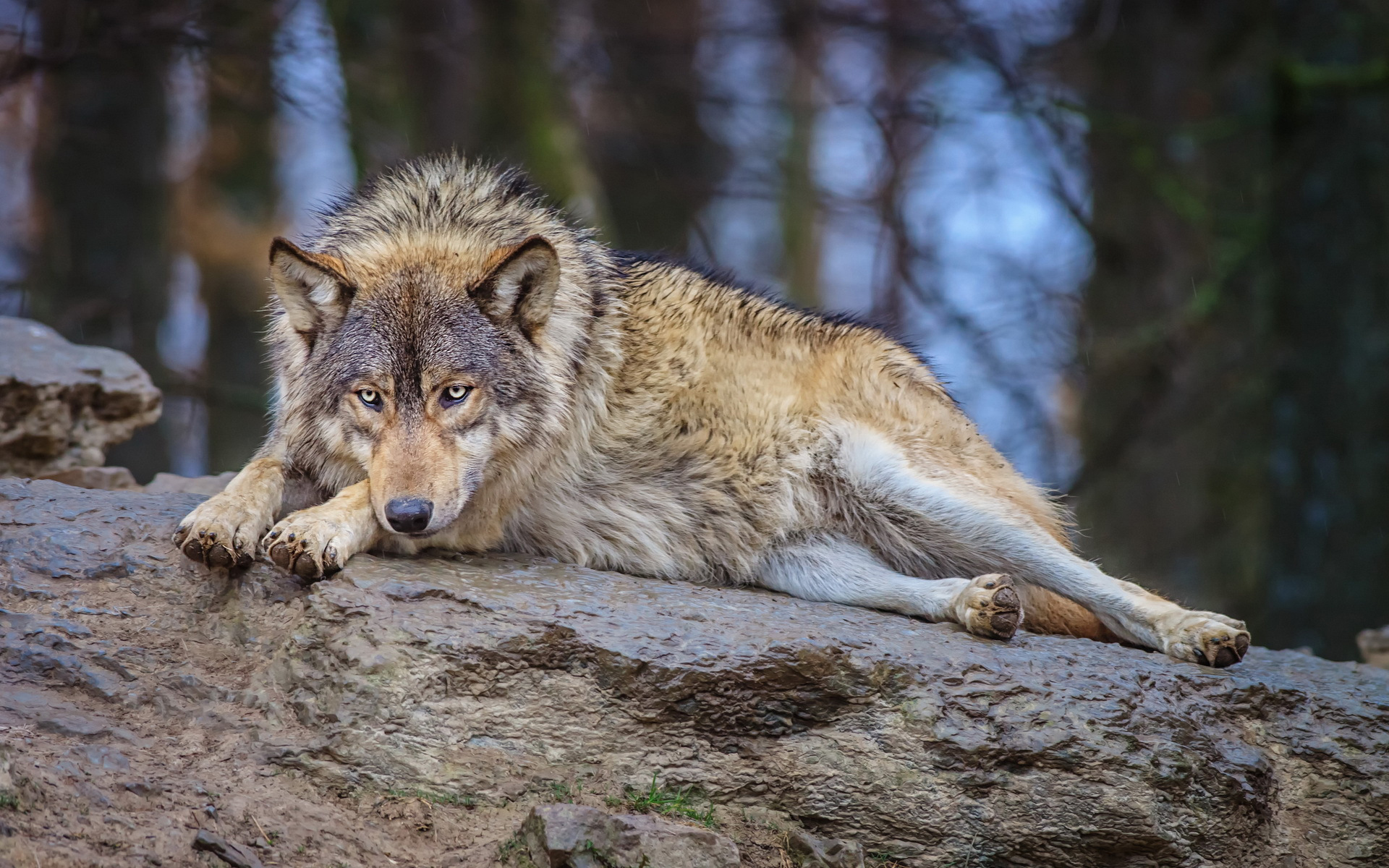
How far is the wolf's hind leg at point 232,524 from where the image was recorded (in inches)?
179

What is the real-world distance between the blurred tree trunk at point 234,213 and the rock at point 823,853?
22.1 ft

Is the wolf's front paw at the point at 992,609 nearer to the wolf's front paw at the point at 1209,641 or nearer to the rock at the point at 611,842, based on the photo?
the wolf's front paw at the point at 1209,641

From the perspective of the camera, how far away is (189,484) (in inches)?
266

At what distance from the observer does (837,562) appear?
561 cm

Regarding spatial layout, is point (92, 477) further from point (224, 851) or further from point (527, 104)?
point (527, 104)

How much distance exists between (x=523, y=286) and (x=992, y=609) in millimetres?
2316

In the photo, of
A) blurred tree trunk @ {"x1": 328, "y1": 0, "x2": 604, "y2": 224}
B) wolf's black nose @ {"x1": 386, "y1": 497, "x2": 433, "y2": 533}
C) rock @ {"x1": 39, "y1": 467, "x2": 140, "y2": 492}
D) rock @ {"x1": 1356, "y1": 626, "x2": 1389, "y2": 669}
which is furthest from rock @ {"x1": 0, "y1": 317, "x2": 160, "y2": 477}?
rock @ {"x1": 1356, "y1": 626, "x2": 1389, "y2": 669}

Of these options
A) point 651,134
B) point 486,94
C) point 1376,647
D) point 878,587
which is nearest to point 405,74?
point 486,94

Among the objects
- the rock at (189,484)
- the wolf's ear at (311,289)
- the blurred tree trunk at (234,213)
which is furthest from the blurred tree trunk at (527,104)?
the wolf's ear at (311,289)

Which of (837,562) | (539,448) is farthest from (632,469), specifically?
(837,562)

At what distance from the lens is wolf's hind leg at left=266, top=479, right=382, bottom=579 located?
442cm

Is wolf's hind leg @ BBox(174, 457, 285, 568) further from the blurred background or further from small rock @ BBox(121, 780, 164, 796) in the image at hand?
the blurred background

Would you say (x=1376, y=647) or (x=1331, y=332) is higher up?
(x=1331, y=332)

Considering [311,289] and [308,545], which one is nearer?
[308,545]
